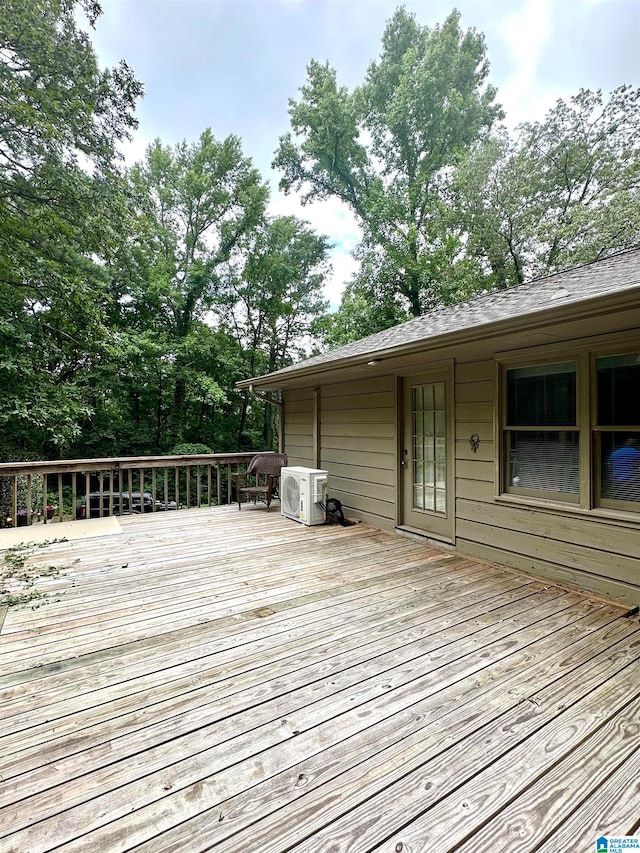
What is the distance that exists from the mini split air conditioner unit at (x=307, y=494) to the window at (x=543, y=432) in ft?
7.27

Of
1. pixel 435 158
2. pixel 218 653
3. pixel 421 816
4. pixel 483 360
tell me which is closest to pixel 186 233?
pixel 435 158

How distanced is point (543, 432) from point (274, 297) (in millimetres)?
11596

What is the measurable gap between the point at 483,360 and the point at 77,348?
7123 mm

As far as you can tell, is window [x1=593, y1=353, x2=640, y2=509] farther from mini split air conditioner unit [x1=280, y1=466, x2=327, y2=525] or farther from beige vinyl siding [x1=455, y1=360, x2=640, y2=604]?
mini split air conditioner unit [x1=280, y1=466, x2=327, y2=525]

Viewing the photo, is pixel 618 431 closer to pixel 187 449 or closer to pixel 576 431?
pixel 576 431

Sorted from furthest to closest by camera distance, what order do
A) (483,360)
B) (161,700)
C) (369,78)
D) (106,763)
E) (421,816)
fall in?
(369,78) < (483,360) < (161,700) < (106,763) < (421,816)

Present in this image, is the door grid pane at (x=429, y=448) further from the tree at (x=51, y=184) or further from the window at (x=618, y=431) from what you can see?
the tree at (x=51, y=184)

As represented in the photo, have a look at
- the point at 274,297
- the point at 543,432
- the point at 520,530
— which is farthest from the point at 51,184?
the point at 274,297

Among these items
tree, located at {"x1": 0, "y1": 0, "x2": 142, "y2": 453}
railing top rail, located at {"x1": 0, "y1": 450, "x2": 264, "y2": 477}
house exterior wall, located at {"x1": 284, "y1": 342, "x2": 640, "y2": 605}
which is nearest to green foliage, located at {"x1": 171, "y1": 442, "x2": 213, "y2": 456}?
tree, located at {"x1": 0, "y1": 0, "x2": 142, "y2": 453}

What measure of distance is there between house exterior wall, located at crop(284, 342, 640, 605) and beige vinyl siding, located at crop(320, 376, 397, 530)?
1 cm

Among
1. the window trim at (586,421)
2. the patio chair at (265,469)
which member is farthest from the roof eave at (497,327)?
the patio chair at (265,469)

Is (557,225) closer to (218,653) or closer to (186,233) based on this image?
(186,233)

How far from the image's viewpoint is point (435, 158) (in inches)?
506

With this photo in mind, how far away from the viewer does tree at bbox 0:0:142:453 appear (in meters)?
5.43
